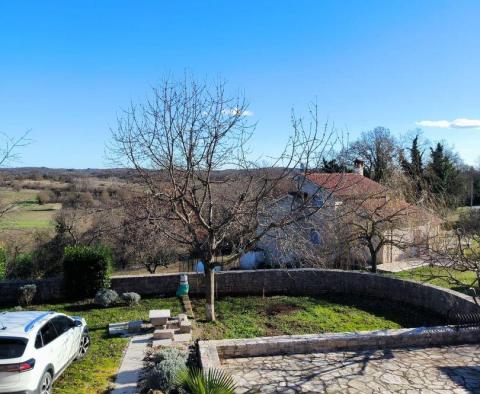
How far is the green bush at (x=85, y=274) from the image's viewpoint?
1570cm

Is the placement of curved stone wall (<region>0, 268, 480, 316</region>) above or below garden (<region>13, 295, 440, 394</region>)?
above

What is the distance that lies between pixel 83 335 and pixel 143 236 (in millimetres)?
11878

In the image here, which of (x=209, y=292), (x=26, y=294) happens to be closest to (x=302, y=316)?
(x=209, y=292)

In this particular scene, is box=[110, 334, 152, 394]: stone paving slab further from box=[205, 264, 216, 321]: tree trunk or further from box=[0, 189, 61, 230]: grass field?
box=[0, 189, 61, 230]: grass field

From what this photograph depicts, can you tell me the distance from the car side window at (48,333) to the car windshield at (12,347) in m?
0.57

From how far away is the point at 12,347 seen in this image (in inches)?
285

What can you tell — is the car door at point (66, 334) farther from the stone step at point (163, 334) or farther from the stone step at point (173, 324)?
the stone step at point (173, 324)

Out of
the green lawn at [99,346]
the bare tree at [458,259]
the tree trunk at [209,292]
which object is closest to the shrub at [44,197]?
the green lawn at [99,346]

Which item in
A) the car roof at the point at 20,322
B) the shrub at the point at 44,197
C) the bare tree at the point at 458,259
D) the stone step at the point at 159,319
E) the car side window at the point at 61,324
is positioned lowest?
the stone step at the point at 159,319

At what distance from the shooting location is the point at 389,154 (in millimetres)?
49188

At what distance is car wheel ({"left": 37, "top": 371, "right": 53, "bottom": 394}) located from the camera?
7.33 meters

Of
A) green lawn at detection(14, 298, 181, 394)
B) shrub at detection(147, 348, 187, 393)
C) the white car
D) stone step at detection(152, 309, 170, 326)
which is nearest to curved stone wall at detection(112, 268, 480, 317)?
green lawn at detection(14, 298, 181, 394)

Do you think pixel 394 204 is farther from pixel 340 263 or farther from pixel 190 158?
pixel 190 158

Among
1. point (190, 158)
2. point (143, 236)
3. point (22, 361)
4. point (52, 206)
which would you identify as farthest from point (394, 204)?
point (52, 206)
